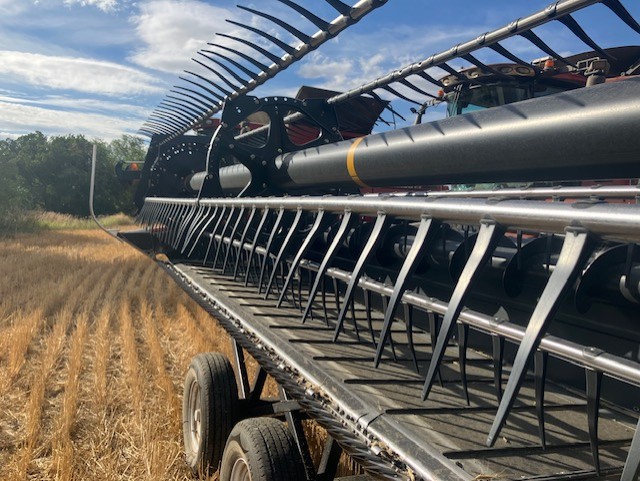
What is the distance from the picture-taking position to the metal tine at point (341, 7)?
9.25 feet

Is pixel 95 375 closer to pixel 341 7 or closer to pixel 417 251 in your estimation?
pixel 341 7

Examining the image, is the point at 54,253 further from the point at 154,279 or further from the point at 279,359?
the point at 279,359

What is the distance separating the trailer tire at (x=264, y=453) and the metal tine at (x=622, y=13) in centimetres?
177

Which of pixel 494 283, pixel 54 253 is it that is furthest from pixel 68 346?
pixel 54 253

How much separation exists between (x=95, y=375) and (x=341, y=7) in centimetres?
287

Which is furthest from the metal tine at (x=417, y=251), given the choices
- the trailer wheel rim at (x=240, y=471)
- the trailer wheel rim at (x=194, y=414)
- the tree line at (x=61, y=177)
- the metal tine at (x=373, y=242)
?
the tree line at (x=61, y=177)

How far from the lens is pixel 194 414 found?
9.59 feet

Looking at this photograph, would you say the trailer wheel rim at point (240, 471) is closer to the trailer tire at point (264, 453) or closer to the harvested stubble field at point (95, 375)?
the trailer tire at point (264, 453)

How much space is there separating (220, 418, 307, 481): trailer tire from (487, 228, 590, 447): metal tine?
0.94m

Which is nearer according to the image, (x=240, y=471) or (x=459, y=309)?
(x=459, y=309)

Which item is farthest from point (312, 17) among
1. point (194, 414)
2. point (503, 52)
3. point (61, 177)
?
point (61, 177)

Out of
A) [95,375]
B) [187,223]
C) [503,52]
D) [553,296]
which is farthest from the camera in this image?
[187,223]

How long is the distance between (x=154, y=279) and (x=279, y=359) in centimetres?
669

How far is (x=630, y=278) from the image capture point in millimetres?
1545
